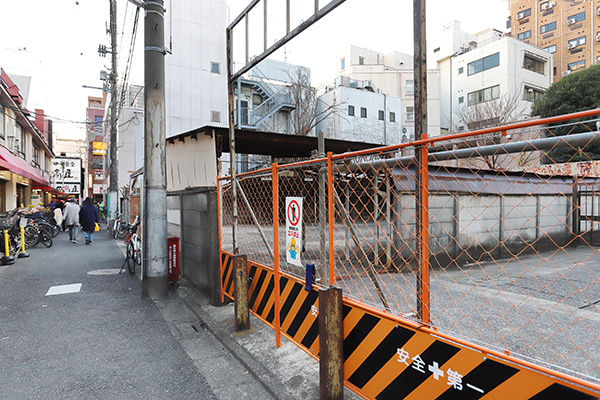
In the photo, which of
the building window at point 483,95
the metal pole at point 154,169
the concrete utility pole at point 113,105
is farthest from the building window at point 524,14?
the metal pole at point 154,169

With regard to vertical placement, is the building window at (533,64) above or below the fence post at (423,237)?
above

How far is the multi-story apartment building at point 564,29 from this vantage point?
40.1 m

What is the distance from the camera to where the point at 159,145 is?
616 cm

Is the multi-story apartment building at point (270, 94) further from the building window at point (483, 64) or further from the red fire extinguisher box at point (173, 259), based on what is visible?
the red fire extinguisher box at point (173, 259)

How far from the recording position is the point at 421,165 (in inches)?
A: 88.2

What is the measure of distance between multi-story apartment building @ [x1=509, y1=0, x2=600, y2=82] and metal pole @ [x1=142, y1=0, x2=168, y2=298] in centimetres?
5031

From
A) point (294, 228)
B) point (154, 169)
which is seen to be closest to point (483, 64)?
point (154, 169)

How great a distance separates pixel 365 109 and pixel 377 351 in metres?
31.2

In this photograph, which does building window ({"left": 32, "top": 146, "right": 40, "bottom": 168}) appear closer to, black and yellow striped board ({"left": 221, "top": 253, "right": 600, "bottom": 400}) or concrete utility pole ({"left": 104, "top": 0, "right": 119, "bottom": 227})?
concrete utility pole ({"left": 104, "top": 0, "right": 119, "bottom": 227})

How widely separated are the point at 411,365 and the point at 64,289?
6.77 metres

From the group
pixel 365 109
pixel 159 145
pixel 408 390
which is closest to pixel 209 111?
pixel 365 109

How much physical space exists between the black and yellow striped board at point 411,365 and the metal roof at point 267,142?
133 inches

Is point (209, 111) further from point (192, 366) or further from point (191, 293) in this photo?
point (192, 366)

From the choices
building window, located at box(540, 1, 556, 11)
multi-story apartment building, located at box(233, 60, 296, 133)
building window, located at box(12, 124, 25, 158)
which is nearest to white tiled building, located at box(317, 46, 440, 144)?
multi-story apartment building, located at box(233, 60, 296, 133)
